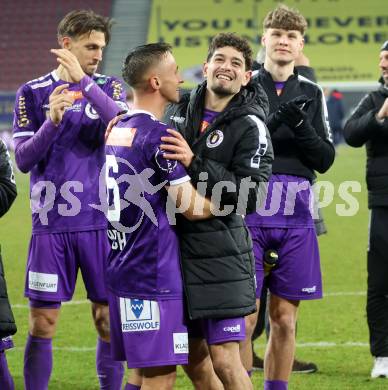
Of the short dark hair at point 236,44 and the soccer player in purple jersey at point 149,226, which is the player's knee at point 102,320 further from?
the short dark hair at point 236,44

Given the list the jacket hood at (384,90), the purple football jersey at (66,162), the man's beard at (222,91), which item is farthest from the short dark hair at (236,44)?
the jacket hood at (384,90)

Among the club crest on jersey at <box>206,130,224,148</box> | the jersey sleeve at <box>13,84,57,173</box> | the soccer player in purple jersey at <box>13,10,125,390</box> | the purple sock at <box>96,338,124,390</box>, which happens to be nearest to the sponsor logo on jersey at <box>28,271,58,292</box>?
the soccer player in purple jersey at <box>13,10,125,390</box>

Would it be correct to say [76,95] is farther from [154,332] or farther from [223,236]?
[154,332]

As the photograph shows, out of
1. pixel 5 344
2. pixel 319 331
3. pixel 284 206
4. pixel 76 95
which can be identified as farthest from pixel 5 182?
pixel 319 331

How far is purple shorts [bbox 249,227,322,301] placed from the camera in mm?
5414

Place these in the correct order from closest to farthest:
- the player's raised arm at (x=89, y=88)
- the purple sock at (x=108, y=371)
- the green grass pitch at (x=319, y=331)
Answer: the player's raised arm at (x=89, y=88), the purple sock at (x=108, y=371), the green grass pitch at (x=319, y=331)

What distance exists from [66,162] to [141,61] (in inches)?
51.0

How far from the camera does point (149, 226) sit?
13.4 feet

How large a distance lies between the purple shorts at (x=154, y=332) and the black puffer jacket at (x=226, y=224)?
0.08m

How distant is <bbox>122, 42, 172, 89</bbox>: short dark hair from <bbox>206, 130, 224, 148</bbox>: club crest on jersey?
1.39ft

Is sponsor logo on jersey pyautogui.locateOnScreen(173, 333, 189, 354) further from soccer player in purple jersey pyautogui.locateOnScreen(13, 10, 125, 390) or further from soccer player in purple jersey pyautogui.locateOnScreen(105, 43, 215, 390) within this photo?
soccer player in purple jersey pyautogui.locateOnScreen(13, 10, 125, 390)

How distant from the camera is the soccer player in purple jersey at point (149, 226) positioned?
402 cm

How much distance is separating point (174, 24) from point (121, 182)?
1239 inches

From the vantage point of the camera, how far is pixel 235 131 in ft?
14.2
